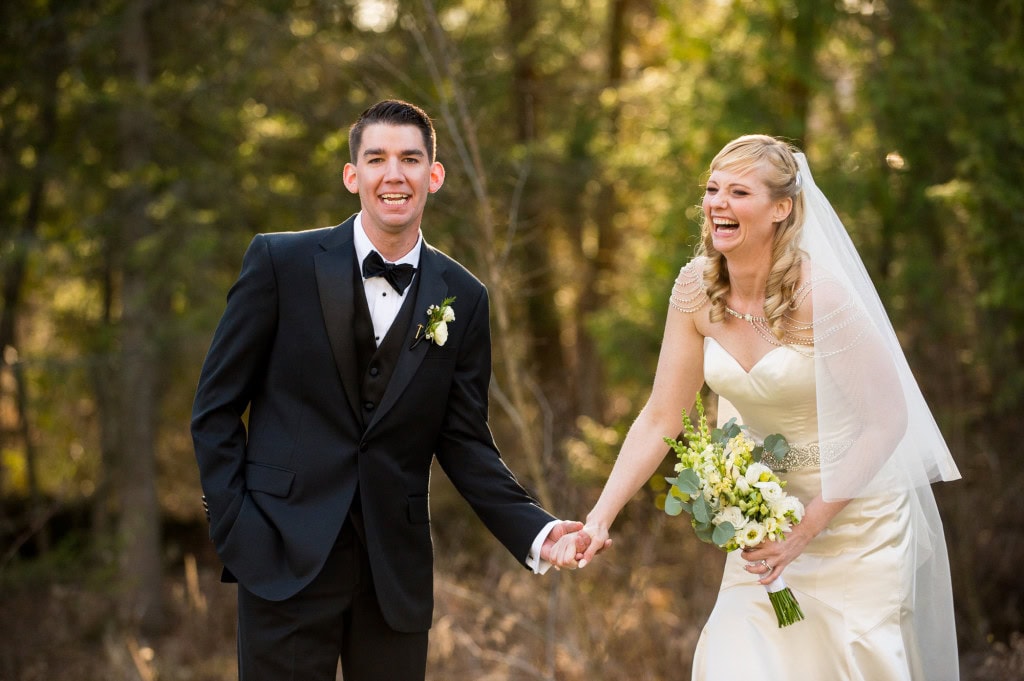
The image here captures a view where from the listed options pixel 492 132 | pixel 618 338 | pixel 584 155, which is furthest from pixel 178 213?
pixel 584 155

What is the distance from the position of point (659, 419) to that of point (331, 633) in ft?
4.40

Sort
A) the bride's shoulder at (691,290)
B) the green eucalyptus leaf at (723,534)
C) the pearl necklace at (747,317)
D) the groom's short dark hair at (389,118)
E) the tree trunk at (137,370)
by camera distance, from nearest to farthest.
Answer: the green eucalyptus leaf at (723,534) < the groom's short dark hair at (389,118) < the pearl necklace at (747,317) < the bride's shoulder at (691,290) < the tree trunk at (137,370)

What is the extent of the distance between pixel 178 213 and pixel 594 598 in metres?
5.56

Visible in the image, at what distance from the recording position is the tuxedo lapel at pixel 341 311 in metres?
3.12

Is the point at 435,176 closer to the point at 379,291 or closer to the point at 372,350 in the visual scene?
the point at 379,291

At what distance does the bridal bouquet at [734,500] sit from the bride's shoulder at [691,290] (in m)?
0.54

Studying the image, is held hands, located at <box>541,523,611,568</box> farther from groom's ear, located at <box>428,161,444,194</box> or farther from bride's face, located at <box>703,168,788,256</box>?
groom's ear, located at <box>428,161,444,194</box>

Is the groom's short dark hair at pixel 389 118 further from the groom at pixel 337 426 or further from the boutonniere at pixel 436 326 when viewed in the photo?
the boutonniere at pixel 436 326

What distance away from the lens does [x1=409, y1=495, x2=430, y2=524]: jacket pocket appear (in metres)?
3.26

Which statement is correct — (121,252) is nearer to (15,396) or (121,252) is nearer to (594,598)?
(15,396)

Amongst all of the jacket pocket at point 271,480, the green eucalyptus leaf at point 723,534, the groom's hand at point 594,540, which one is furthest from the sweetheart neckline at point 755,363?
the jacket pocket at point 271,480

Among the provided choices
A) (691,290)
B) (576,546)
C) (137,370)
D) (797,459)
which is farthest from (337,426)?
(137,370)

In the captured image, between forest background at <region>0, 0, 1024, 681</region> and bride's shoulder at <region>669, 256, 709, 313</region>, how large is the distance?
6.44ft

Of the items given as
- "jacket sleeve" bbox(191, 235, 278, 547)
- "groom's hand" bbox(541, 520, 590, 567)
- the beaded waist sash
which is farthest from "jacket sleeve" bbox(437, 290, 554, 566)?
the beaded waist sash
